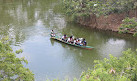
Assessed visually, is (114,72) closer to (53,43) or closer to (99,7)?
(53,43)

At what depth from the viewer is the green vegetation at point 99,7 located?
73.7ft

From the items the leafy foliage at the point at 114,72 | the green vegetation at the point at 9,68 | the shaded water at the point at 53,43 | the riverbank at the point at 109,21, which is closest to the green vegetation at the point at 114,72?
the leafy foliage at the point at 114,72

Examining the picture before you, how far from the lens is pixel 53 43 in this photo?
1981cm

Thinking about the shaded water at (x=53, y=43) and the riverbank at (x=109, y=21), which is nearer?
the shaded water at (x=53, y=43)

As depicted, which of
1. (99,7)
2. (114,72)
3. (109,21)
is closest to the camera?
(114,72)

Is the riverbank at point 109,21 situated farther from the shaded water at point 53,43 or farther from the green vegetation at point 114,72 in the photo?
the green vegetation at point 114,72

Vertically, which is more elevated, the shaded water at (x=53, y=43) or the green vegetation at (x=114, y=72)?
the green vegetation at (x=114, y=72)

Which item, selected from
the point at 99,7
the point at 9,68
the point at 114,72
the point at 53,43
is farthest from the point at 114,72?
the point at 99,7

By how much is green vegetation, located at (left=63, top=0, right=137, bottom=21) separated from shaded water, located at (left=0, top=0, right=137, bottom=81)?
212 centimetres

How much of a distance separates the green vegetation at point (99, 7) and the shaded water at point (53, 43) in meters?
2.12

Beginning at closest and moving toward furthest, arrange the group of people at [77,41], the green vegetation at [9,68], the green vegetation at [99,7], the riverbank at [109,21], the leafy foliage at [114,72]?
the leafy foliage at [114,72] → the green vegetation at [9,68] → the group of people at [77,41] → the green vegetation at [99,7] → the riverbank at [109,21]

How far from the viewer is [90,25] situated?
25250 millimetres

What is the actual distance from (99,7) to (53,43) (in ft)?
28.9

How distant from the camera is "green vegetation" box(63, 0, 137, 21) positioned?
22456 mm
